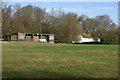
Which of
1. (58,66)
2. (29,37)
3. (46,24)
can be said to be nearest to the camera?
(58,66)

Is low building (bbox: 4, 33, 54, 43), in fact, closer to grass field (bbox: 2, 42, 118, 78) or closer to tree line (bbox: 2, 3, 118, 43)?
tree line (bbox: 2, 3, 118, 43)

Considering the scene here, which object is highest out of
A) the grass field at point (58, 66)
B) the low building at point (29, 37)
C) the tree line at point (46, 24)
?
the tree line at point (46, 24)

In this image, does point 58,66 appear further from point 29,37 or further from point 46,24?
point 46,24

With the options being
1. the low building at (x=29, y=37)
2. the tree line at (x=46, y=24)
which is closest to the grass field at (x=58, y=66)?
the low building at (x=29, y=37)

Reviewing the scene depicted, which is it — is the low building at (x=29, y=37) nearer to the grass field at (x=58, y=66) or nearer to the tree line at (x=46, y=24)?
the tree line at (x=46, y=24)

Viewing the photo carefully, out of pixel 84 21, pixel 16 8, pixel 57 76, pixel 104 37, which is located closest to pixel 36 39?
pixel 16 8

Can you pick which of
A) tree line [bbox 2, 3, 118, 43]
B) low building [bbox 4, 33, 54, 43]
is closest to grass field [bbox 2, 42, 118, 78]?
low building [bbox 4, 33, 54, 43]

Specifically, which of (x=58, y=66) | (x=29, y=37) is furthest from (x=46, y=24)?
(x=58, y=66)

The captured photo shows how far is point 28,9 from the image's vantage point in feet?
200

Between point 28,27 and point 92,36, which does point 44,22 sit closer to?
point 28,27

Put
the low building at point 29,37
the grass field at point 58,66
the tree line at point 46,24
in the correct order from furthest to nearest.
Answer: the tree line at point 46,24 < the low building at point 29,37 < the grass field at point 58,66

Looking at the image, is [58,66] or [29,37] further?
[29,37]

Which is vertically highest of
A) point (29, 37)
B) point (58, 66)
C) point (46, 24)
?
point (46, 24)

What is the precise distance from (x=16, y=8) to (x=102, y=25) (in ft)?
117
